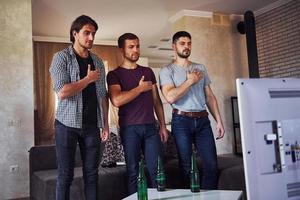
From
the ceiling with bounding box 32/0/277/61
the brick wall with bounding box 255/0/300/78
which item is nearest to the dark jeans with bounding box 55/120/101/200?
the ceiling with bounding box 32/0/277/61

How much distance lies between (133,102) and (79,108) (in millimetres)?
408

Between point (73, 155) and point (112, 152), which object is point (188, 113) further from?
point (112, 152)

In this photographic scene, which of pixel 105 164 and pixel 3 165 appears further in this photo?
pixel 3 165

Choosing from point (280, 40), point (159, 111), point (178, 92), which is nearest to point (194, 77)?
point (178, 92)

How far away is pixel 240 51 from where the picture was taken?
5.55 meters

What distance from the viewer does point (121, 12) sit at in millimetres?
5281

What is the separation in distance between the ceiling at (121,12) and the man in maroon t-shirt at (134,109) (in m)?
2.91

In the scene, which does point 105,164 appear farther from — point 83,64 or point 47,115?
point 47,115

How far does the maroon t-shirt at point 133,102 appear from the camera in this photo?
205cm

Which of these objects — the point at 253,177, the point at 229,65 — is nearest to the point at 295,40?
the point at 229,65

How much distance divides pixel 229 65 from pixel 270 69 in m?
0.68

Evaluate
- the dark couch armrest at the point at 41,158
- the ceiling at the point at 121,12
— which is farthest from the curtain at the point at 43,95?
the dark couch armrest at the point at 41,158

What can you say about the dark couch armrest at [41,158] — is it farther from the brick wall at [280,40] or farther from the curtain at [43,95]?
the brick wall at [280,40]

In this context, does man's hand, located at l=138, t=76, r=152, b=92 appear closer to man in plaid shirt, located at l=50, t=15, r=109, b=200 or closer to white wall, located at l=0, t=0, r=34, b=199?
man in plaid shirt, located at l=50, t=15, r=109, b=200
